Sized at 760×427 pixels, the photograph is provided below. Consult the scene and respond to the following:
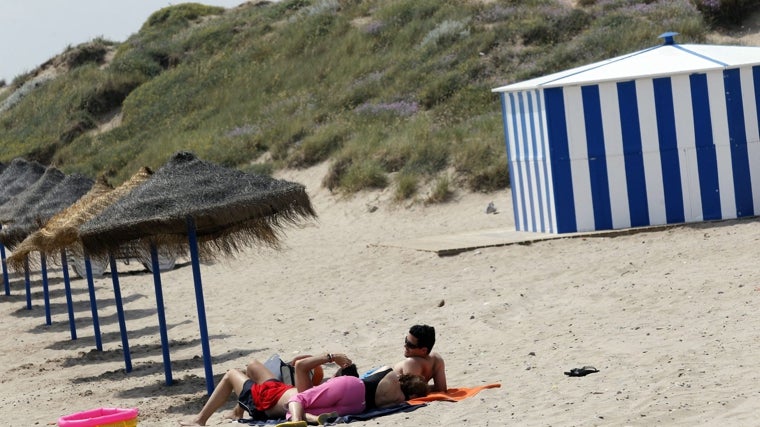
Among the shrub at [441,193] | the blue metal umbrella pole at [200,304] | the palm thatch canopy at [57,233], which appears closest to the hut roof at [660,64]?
Result: the shrub at [441,193]

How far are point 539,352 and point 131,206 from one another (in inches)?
131

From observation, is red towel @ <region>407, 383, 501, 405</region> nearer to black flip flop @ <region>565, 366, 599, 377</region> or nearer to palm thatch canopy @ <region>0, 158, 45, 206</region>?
black flip flop @ <region>565, 366, 599, 377</region>

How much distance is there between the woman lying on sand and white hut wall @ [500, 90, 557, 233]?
7066mm

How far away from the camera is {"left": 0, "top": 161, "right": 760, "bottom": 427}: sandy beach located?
300 inches

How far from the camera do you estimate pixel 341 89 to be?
30547 millimetres

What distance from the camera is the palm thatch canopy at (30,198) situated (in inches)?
629

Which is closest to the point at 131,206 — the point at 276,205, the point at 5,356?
the point at 276,205

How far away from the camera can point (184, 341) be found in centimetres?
1353

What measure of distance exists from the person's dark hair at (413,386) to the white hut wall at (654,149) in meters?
6.92

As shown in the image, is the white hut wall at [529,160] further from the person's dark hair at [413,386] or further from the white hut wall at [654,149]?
the person's dark hair at [413,386]

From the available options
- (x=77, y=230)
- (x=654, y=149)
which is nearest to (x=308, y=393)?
(x=77, y=230)

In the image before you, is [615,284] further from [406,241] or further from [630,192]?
[406,241]

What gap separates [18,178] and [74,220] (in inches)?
356

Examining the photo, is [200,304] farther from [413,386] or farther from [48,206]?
[48,206]
